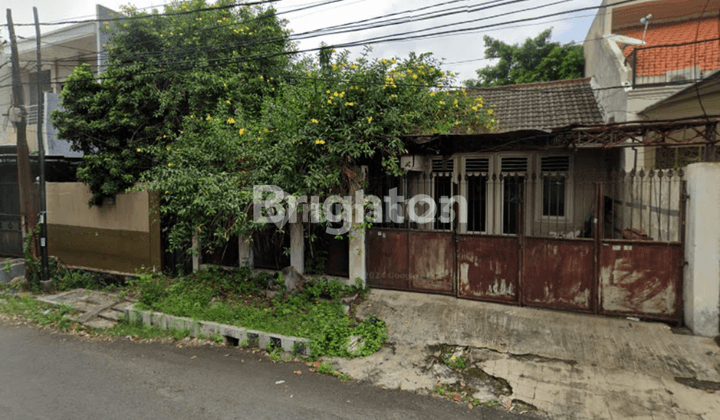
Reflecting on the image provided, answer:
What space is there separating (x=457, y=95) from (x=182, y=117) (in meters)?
6.37

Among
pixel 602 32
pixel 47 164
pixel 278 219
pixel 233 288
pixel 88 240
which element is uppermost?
pixel 602 32

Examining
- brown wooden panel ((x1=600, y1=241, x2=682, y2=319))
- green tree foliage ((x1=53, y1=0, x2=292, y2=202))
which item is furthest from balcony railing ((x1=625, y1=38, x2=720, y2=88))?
green tree foliage ((x1=53, y1=0, x2=292, y2=202))

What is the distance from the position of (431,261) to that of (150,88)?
25.0 ft

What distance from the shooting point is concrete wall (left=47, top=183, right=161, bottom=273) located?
924 centimetres

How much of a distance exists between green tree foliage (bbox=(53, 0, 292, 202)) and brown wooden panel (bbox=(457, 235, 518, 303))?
601cm

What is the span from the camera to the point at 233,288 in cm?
752

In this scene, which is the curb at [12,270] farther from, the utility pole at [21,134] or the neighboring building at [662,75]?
the neighboring building at [662,75]

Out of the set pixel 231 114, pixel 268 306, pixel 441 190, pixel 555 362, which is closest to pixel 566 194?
pixel 441 190

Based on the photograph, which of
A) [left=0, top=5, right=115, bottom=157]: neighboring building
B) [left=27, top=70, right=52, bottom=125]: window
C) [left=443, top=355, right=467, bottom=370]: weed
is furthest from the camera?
[left=27, top=70, right=52, bottom=125]: window

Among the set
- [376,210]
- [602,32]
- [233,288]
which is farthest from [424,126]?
[602,32]

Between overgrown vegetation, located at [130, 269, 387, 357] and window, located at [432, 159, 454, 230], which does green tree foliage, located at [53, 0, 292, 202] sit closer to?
overgrown vegetation, located at [130, 269, 387, 357]

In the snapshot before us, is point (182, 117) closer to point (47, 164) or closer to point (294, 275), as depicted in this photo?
point (294, 275)

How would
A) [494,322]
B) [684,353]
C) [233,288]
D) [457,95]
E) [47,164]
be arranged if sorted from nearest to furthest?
1. [684,353]
2. [494,322]
3. [233,288]
4. [457,95]
5. [47,164]

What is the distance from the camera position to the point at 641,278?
568cm
